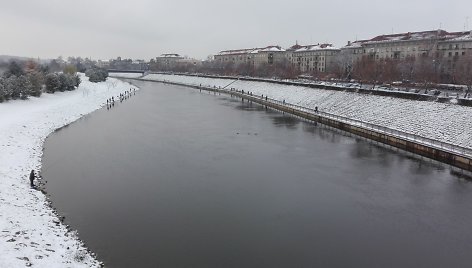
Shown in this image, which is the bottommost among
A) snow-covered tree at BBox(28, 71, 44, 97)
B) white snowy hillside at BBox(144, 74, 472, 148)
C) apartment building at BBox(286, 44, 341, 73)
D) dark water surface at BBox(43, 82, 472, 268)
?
dark water surface at BBox(43, 82, 472, 268)

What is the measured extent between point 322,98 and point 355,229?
1388 inches

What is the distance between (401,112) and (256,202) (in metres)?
22.2

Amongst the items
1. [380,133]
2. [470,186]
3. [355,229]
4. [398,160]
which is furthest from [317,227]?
[380,133]

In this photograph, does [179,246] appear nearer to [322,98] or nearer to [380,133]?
[380,133]

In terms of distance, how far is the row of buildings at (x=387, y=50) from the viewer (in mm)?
69500

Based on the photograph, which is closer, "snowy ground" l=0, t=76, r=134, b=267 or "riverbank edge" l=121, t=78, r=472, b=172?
"snowy ground" l=0, t=76, r=134, b=267

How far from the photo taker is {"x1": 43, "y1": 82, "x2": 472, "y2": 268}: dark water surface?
42.4 ft

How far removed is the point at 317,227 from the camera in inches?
586

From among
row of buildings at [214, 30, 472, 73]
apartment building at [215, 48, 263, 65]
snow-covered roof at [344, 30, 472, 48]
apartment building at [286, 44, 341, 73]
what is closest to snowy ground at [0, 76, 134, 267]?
row of buildings at [214, 30, 472, 73]

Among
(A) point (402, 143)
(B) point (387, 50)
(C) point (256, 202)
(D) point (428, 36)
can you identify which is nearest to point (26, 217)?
(C) point (256, 202)

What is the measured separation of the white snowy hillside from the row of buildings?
2405 cm

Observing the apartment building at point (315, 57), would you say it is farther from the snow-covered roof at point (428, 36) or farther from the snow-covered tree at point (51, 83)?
the snow-covered tree at point (51, 83)

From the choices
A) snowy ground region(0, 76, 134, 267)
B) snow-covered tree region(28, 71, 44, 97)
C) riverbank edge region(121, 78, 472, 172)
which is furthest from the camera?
snow-covered tree region(28, 71, 44, 97)

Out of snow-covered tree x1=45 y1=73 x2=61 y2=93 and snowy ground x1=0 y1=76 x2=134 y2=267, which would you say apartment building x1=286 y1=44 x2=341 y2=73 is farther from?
snowy ground x1=0 y1=76 x2=134 y2=267
